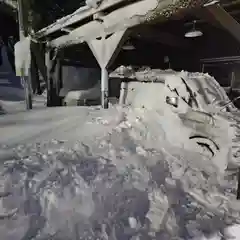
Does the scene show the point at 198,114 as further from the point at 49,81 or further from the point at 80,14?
the point at 49,81

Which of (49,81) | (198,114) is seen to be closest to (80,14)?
(198,114)

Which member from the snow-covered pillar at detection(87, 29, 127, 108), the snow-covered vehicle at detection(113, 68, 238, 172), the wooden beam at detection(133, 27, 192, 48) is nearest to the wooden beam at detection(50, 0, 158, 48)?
the snow-covered pillar at detection(87, 29, 127, 108)

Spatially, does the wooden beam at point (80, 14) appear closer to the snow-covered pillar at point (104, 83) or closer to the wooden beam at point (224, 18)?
the snow-covered pillar at point (104, 83)

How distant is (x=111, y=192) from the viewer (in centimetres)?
276

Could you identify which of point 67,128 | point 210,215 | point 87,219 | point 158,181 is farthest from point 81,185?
point 67,128

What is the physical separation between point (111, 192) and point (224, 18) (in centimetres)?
306

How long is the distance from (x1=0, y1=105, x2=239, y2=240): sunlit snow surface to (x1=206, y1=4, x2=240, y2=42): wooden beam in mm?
1999

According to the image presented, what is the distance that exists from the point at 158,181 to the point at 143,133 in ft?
5.06

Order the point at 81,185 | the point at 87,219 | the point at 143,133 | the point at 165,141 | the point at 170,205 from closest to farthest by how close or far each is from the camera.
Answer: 1. the point at 87,219
2. the point at 170,205
3. the point at 81,185
4. the point at 165,141
5. the point at 143,133

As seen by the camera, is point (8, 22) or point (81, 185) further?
point (8, 22)

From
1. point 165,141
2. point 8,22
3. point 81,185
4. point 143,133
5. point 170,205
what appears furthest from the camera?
point 8,22

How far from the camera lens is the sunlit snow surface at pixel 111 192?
222 centimetres

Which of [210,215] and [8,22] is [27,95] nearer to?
[210,215]

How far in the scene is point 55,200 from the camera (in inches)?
101
